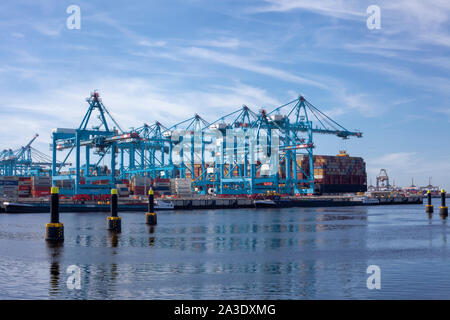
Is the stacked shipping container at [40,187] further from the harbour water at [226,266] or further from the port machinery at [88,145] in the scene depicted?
the harbour water at [226,266]

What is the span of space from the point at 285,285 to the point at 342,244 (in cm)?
1509

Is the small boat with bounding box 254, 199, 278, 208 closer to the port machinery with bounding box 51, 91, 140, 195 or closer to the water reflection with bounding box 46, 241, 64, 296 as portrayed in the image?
the port machinery with bounding box 51, 91, 140, 195

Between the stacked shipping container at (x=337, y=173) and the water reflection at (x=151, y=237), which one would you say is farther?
the stacked shipping container at (x=337, y=173)

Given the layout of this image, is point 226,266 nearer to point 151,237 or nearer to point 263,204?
point 151,237

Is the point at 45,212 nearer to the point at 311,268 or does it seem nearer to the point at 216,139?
the point at 216,139

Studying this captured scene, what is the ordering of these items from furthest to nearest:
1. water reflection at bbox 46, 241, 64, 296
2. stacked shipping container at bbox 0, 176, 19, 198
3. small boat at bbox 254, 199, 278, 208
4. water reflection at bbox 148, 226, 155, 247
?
small boat at bbox 254, 199, 278, 208 < stacked shipping container at bbox 0, 176, 19, 198 < water reflection at bbox 148, 226, 155, 247 < water reflection at bbox 46, 241, 64, 296

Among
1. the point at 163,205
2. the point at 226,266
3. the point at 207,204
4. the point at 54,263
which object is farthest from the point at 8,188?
the point at 226,266

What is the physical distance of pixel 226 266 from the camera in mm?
24125

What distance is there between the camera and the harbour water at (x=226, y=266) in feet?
59.2

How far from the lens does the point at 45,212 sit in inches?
3280

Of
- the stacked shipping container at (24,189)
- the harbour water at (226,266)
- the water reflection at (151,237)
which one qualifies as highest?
→ the stacked shipping container at (24,189)

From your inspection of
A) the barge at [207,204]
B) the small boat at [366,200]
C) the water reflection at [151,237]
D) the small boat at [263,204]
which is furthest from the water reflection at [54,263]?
the small boat at [366,200]

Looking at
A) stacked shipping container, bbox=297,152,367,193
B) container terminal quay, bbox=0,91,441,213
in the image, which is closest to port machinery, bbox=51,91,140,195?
container terminal quay, bbox=0,91,441,213

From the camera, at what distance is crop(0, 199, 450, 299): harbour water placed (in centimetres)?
1803
